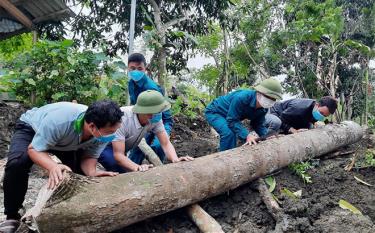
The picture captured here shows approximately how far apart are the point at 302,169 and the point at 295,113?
4.04 ft

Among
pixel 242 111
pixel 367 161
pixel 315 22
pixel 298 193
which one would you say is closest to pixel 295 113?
pixel 367 161

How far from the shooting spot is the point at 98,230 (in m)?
2.74

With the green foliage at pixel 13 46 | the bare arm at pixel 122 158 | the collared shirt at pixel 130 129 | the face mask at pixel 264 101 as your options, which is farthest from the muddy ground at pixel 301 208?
the green foliage at pixel 13 46

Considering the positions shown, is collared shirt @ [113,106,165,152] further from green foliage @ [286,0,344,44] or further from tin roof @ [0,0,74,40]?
green foliage @ [286,0,344,44]

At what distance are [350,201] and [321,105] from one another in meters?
1.81

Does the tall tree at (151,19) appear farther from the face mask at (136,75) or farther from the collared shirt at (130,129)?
the collared shirt at (130,129)

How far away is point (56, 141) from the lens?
2803 mm

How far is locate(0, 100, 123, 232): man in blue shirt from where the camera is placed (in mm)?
2629

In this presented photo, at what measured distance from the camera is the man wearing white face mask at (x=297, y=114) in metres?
5.56

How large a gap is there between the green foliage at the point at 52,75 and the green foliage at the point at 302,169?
11.1 feet

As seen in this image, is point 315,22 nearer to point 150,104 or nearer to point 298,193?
point 298,193

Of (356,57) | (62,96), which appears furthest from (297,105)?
(356,57)

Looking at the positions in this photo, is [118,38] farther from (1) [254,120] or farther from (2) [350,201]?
(2) [350,201]

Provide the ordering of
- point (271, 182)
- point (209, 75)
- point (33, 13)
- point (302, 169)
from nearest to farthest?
1. point (271, 182)
2. point (302, 169)
3. point (33, 13)
4. point (209, 75)
